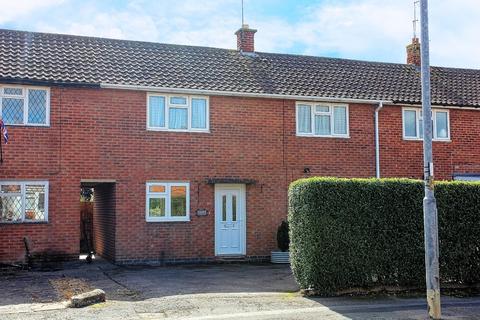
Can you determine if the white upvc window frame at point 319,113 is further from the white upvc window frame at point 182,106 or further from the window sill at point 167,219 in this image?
the window sill at point 167,219

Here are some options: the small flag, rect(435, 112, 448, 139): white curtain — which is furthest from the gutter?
the small flag

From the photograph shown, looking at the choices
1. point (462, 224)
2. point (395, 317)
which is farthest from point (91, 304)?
point (462, 224)

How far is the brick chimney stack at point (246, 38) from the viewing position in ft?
69.7

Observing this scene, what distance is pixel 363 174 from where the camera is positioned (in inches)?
782

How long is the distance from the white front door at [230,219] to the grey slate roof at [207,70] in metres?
3.20

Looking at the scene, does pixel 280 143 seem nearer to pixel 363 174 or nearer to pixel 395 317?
pixel 363 174

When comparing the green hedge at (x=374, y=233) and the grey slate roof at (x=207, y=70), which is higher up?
the grey slate roof at (x=207, y=70)

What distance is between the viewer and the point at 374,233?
12.0 m

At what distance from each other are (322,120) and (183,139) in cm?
489

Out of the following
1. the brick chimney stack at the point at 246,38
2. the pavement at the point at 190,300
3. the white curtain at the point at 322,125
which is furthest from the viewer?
the brick chimney stack at the point at 246,38

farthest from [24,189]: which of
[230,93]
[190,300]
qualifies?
[190,300]

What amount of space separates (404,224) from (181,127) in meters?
8.13

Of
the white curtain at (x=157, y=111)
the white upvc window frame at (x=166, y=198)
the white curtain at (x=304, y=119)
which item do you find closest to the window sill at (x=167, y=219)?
the white upvc window frame at (x=166, y=198)

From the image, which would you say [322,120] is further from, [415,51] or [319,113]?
[415,51]
